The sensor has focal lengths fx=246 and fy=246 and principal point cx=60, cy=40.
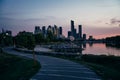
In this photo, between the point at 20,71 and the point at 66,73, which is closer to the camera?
the point at 66,73

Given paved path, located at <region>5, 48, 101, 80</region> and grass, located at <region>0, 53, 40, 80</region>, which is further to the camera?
grass, located at <region>0, 53, 40, 80</region>

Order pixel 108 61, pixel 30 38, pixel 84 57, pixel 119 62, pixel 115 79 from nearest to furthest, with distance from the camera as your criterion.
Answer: pixel 115 79 → pixel 119 62 → pixel 108 61 → pixel 30 38 → pixel 84 57

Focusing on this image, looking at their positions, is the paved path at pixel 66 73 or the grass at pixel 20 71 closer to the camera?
the paved path at pixel 66 73

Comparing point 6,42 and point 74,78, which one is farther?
point 6,42

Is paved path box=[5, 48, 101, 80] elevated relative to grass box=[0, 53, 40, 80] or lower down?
elevated

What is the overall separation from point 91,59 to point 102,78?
15.5m

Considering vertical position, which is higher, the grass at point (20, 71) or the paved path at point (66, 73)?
the paved path at point (66, 73)

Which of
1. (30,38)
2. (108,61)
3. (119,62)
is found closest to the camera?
(119,62)

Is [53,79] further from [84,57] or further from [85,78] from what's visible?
[84,57]

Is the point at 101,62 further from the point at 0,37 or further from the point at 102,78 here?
the point at 0,37

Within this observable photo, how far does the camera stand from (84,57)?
3409 centimetres

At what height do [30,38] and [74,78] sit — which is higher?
[30,38]

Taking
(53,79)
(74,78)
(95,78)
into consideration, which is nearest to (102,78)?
(95,78)

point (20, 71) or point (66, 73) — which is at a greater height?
point (66, 73)
